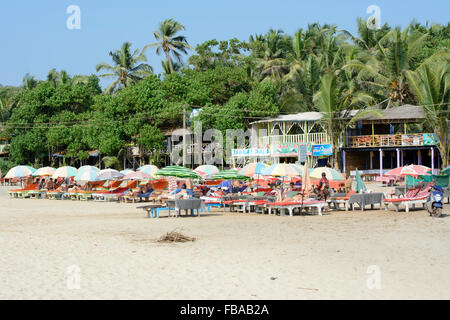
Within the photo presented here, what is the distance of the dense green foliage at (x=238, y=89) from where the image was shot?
39250 mm

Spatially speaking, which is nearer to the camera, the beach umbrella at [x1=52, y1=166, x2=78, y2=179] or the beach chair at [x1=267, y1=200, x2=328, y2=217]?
the beach chair at [x1=267, y1=200, x2=328, y2=217]

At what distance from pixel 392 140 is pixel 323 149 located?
4.48m

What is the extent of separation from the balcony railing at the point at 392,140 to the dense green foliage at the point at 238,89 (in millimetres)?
1139

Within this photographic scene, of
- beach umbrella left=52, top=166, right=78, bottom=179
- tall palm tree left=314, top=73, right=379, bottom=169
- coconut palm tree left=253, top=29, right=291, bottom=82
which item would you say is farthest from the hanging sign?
beach umbrella left=52, top=166, right=78, bottom=179

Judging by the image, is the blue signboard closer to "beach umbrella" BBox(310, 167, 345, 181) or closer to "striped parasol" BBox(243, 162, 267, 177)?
"beach umbrella" BBox(310, 167, 345, 181)

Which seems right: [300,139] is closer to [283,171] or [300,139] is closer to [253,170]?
[253,170]

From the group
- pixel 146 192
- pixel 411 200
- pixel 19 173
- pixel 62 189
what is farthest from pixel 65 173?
pixel 411 200

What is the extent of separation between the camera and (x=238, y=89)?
48.2 metres

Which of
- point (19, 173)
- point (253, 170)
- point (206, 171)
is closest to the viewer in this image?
point (253, 170)

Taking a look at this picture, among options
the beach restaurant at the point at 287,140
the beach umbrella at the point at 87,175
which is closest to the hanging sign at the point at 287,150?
the beach restaurant at the point at 287,140

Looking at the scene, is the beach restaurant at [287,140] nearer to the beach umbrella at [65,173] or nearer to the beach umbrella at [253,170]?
the beach umbrella at [65,173]

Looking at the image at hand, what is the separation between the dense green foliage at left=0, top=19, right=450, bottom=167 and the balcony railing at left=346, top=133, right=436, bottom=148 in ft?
3.74

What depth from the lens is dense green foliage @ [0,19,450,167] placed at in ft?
129
